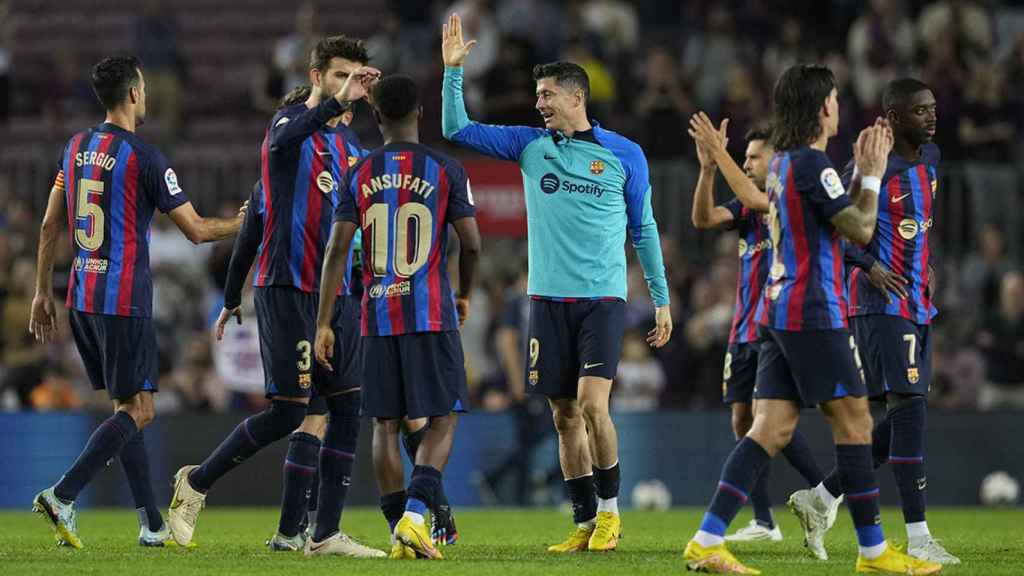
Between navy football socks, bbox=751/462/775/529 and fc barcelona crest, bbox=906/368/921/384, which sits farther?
navy football socks, bbox=751/462/775/529

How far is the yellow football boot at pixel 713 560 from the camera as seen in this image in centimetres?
794

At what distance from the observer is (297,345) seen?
930 cm

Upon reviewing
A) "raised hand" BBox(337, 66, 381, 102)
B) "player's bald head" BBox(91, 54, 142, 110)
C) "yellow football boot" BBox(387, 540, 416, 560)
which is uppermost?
"player's bald head" BBox(91, 54, 142, 110)

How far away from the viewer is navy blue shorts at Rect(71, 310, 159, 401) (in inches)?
380

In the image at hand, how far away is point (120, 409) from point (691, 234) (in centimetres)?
991

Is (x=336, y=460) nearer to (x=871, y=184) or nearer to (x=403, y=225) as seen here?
(x=403, y=225)

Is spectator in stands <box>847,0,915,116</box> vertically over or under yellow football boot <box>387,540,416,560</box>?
over

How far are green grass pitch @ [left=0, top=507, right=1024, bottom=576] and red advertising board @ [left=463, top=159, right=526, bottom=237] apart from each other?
4185mm

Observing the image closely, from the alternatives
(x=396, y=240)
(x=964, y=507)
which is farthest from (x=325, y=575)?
(x=964, y=507)

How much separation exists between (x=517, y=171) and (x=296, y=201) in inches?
330

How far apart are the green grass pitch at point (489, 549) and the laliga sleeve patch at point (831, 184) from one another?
72.8 inches

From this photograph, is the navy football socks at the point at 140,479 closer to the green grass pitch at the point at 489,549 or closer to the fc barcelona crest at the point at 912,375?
the green grass pitch at the point at 489,549

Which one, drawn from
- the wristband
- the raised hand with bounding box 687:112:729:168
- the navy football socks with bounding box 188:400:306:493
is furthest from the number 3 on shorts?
the wristband

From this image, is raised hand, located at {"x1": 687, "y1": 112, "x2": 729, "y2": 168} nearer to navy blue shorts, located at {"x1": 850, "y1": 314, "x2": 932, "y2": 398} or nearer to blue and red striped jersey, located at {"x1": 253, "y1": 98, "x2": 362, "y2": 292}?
navy blue shorts, located at {"x1": 850, "y1": 314, "x2": 932, "y2": 398}
